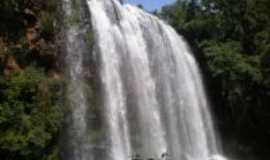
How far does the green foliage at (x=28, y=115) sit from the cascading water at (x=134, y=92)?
110 centimetres

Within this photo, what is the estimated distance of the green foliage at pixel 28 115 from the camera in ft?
48.0

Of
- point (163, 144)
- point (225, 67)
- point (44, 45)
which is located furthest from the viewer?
point (225, 67)

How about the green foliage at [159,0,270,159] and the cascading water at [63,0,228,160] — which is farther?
the green foliage at [159,0,270,159]

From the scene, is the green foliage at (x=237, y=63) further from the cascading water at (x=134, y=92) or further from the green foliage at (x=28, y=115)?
the green foliage at (x=28, y=115)

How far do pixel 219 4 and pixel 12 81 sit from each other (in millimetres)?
14677

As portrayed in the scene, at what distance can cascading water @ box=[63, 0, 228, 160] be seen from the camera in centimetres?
1756

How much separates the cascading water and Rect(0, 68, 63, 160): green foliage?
1104 millimetres

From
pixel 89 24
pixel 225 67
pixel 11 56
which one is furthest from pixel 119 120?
pixel 225 67

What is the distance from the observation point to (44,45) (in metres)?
16.9

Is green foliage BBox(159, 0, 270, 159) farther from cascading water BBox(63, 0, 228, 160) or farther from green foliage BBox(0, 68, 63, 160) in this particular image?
green foliage BBox(0, 68, 63, 160)

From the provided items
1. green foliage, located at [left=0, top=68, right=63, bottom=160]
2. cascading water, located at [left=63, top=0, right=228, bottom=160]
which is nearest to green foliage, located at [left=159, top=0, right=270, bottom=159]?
cascading water, located at [left=63, top=0, right=228, bottom=160]

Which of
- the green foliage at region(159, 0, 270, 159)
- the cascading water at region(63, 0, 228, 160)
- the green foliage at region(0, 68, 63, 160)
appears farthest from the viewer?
the green foliage at region(159, 0, 270, 159)

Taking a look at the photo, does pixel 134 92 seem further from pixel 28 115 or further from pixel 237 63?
pixel 237 63

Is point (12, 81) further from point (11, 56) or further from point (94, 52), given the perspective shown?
point (94, 52)
